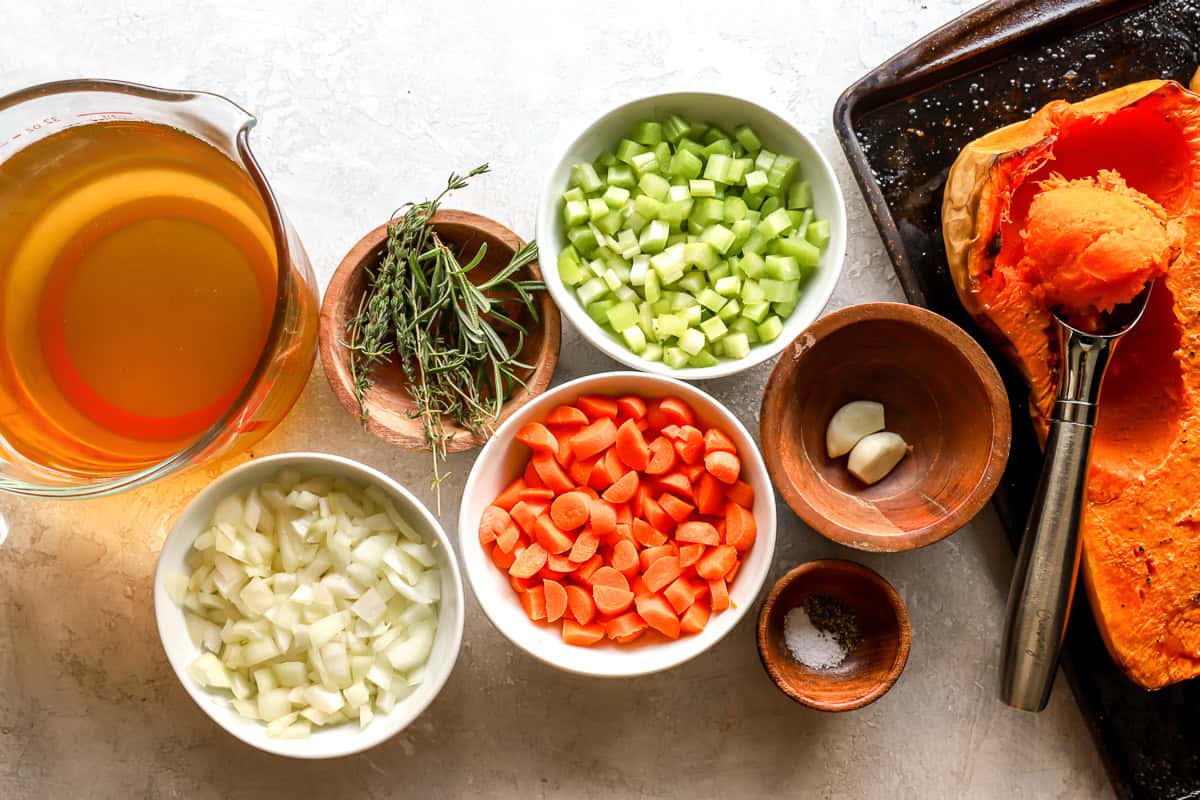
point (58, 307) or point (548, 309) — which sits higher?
point (58, 307)

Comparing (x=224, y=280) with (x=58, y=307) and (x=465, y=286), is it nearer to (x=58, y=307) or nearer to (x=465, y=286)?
(x=58, y=307)

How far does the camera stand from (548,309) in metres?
1.50

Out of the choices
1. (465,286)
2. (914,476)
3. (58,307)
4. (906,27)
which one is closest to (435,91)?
A: (465,286)

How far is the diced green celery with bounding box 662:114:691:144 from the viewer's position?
1519 millimetres

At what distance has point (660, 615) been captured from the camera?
4.59 ft

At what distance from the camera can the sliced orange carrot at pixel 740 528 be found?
4.67 feet

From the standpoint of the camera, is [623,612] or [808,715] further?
[808,715]

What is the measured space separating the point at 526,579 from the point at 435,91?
0.85m

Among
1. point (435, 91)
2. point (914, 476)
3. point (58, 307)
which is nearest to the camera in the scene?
point (58, 307)

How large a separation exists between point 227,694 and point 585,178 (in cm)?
97

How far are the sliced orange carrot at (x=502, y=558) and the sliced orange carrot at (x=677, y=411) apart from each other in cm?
32

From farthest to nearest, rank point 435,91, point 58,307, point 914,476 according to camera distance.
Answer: point 435,91 → point 914,476 → point 58,307

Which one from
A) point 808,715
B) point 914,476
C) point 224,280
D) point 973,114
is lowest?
point 808,715

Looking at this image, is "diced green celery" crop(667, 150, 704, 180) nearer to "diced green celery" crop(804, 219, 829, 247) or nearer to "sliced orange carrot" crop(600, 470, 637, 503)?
"diced green celery" crop(804, 219, 829, 247)
